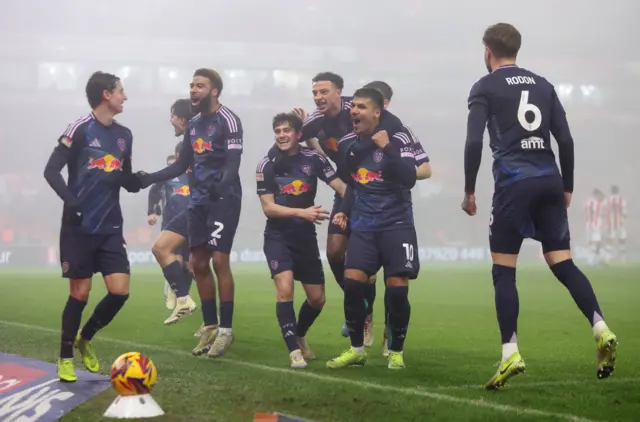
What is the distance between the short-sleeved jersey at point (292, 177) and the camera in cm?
624

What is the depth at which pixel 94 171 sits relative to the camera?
5.61 metres

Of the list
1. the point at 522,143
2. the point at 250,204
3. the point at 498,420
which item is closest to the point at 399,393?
the point at 498,420

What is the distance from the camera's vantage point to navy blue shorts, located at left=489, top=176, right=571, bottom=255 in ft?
15.6

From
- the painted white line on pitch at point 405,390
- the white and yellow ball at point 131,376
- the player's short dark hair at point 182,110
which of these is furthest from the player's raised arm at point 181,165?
the white and yellow ball at point 131,376

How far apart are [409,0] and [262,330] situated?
1710cm

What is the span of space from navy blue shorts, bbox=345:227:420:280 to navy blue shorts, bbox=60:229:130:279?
1.36 m

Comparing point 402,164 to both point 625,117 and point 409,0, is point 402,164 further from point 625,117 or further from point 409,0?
point 625,117

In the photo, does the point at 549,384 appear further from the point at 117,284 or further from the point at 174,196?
the point at 174,196

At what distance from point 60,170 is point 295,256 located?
1595 millimetres

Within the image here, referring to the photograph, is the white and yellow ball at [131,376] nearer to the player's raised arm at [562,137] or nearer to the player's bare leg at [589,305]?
the player's bare leg at [589,305]

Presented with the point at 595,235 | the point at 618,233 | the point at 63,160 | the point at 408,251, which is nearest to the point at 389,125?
the point at 408,251

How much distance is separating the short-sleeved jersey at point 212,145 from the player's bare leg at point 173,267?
1349mm

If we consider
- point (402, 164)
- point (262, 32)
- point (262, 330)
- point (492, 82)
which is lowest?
point (262, 330)

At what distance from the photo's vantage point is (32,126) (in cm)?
2642
